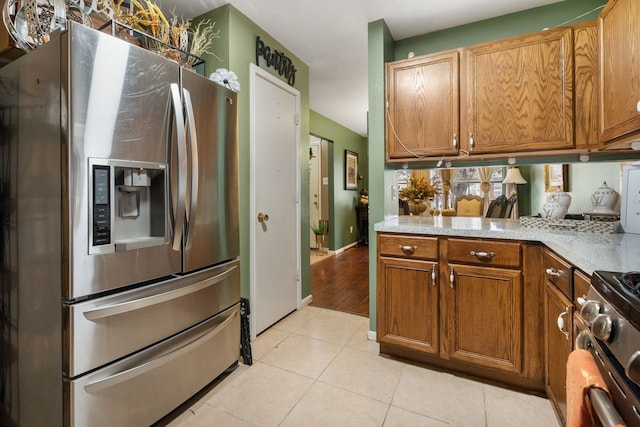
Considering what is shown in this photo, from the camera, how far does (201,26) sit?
7.33 feet

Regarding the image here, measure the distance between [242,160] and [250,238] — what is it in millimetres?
595

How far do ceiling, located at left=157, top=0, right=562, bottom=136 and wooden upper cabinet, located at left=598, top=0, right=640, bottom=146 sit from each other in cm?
82

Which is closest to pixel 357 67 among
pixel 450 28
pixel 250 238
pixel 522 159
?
pixel 450 28

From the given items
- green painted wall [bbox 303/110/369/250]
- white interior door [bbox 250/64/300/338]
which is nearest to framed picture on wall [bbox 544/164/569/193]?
white interior door [bbox 250/64/300/338]

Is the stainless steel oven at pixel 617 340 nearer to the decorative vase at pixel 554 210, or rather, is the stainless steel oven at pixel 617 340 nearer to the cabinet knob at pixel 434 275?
the cabinet knob at pixel 434 275

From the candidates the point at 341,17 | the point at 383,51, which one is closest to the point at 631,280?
the point at 383,51

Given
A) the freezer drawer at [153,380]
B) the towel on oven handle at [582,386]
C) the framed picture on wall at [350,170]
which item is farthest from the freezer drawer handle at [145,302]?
the framed picture on wall at [350,170]

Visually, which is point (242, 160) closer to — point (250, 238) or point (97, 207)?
point (250, 238)

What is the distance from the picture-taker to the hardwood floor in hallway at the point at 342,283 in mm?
3080

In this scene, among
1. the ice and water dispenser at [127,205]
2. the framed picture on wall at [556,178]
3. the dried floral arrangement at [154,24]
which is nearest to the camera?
the ice and water dispenser at [127,205]

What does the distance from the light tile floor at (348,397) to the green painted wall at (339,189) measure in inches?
139

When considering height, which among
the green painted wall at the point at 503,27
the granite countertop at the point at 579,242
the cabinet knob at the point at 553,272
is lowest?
the cabinet knob at the point at 553,272

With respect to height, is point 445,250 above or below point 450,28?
below

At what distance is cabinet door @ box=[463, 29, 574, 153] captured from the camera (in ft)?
5.96
